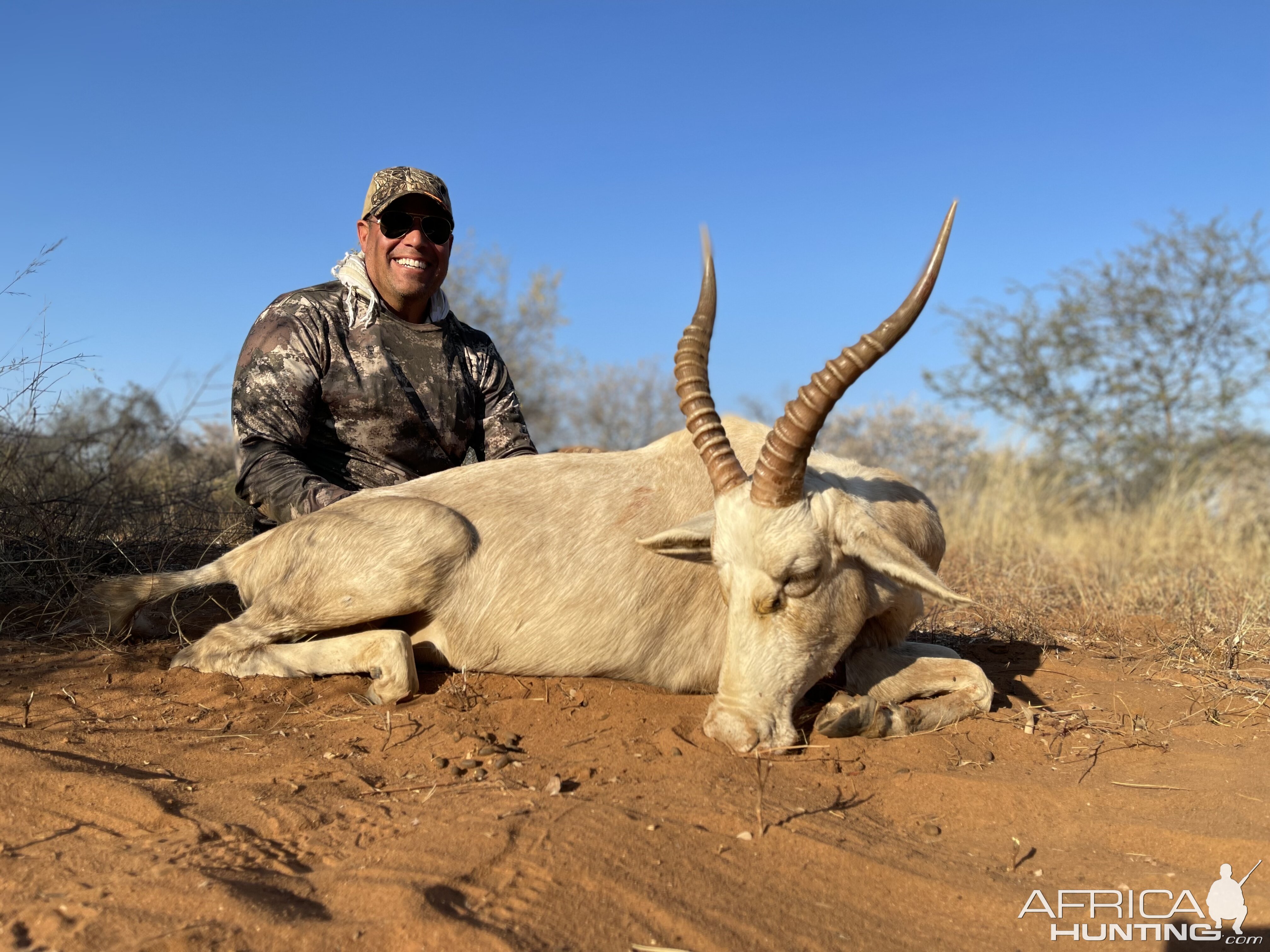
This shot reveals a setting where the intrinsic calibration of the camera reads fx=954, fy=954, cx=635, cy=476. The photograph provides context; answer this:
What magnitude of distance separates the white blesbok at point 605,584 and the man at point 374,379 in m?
0.78

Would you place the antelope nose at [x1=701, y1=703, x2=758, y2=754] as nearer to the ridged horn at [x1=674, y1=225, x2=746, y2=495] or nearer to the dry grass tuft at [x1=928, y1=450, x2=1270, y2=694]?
the ridged horn at [x1=674, y1=225, x2=746, y2=495]

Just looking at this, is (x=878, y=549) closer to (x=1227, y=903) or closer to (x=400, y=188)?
(x=1227, y=903)

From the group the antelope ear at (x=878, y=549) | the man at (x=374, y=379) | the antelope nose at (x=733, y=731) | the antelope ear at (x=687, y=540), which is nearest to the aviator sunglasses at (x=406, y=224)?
the man at (x=374, y=379)

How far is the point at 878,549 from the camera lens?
3.56 meters

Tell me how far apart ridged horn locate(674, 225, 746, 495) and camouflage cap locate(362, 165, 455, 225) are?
2.53 metres

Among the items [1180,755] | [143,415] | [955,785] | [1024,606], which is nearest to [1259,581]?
[1024,606]

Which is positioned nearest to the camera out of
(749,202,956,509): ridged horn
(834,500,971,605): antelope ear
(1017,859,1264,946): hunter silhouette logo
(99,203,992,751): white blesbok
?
(1017,859,1264,946): hunter silhouette logo

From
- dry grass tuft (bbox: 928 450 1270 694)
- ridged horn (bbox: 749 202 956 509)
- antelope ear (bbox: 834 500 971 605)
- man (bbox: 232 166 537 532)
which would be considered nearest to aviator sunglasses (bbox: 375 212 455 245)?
man (bbox: 232 166 537 532)

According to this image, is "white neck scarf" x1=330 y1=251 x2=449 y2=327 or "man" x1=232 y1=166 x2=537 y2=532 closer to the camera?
"man" x1=232 y1=166 x2=537 y2=532

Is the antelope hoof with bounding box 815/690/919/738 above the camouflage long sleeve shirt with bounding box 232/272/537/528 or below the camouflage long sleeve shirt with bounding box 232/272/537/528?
below

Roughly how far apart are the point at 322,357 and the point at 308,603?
1778 mm

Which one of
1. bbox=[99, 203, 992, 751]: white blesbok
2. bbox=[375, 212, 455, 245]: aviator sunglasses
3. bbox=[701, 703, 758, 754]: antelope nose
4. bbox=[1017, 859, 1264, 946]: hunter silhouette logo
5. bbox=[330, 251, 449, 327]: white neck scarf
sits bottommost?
bbox=[1017, 859, 1264, 946]: hunter silhouette logo

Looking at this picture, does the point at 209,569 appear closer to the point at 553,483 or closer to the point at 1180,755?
the point at 553,483

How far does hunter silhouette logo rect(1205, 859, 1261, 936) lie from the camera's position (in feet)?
7.82
